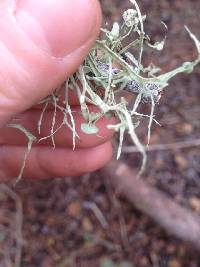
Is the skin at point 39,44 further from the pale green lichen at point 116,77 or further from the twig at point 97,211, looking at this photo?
the twig at point 97,211

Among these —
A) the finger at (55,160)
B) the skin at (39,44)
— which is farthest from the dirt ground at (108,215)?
the skin at (39,44)

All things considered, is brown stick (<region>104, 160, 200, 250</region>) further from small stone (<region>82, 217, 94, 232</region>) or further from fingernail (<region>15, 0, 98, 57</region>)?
fingernail (<region>15, 0, 98, 57</region>)

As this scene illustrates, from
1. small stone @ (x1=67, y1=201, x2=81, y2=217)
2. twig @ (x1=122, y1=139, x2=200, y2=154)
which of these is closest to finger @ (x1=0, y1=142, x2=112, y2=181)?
small stone @ (x1=67, y1=201, x2=81, y2=217)

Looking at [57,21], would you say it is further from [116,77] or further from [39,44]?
[116,77]

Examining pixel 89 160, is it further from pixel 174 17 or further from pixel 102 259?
pixel 174 17

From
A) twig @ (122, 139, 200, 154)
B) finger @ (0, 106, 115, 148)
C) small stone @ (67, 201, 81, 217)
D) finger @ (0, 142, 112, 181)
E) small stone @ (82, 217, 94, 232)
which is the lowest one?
small stone @ (82, 217, 94, 232)

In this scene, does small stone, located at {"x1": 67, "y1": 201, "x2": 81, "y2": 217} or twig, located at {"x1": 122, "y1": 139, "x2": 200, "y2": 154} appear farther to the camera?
twig, located at {"x1": 122, "y1": 139, "x2": 200, "y2": 154}

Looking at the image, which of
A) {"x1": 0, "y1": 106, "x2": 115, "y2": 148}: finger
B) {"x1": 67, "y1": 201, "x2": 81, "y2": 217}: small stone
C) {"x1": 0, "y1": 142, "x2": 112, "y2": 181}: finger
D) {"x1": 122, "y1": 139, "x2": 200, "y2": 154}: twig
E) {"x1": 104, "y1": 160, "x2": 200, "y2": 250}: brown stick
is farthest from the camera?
{"x1": 122, "y1": 139, "x2": 200, "y2": 154}: twig
